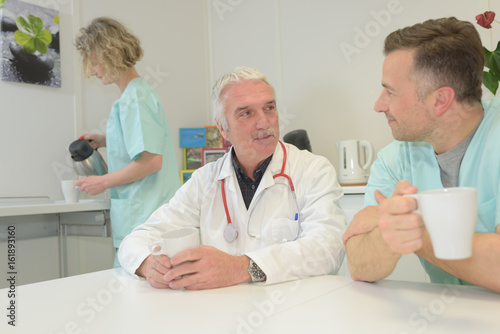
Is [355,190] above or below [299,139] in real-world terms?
below

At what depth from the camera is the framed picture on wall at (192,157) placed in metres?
3.54

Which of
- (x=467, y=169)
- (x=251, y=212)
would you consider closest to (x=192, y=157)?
(x=251, y=212)

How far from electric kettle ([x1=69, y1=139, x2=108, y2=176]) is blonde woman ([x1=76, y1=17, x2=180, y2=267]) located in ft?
0.82

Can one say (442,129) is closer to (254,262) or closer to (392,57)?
(392,57)

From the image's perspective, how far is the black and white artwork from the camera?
8.21 feet

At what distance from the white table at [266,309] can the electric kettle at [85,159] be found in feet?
4.63

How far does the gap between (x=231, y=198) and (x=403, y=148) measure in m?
0.56

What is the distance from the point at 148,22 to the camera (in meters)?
3.38

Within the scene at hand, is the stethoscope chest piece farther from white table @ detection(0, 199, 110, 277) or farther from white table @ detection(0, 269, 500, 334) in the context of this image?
white table @ detection(0, 199, 110, 277)

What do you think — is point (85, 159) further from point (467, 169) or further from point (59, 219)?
point (467, 169)

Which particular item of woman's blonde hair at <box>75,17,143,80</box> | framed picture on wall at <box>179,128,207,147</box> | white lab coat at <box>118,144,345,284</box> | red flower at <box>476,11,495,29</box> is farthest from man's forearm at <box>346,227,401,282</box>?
framed picture on wall at <box>179,128,207,147</box>

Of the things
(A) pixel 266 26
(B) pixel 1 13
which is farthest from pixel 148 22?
(B) pixel 1 13

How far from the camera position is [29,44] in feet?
8.53

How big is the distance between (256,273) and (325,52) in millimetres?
2418
